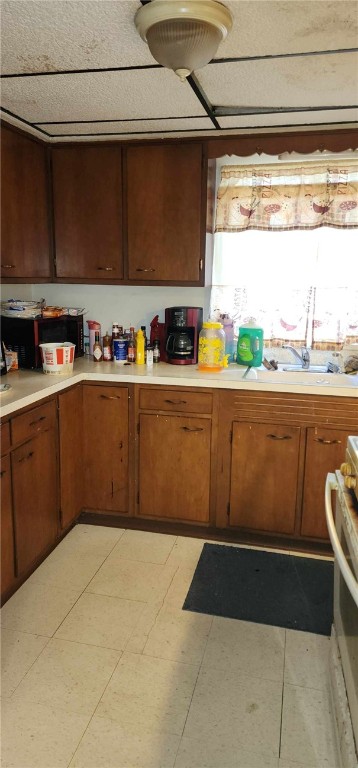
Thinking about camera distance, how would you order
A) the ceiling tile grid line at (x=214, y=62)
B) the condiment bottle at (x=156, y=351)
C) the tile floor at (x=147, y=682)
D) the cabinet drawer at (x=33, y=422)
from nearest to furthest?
the tile floor at (x=147, y=682), the ceiling tile grid line at (x=214, y=62), the cabinet drawer at (x=33, y=422), the condiment bottle at (x=156, y=351)

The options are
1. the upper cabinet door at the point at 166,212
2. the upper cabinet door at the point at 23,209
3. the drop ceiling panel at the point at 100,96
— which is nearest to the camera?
the drop ceiling panel at the point at 100,96

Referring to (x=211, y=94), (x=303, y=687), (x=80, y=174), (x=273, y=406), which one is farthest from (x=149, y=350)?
(x=303, y=687)

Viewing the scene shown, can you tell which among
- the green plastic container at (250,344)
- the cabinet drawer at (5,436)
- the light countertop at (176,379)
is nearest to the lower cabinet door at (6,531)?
the cabinet drawer at (5,436)

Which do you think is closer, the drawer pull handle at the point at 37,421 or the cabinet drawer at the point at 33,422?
the cabinet drawer at the point at 33,422

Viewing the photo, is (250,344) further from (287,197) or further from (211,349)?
(287,197)

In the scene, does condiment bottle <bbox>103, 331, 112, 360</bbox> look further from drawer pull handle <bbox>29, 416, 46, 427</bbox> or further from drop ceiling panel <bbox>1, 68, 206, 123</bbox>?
drop ceiling panel <bbox>1, 68, 206, 123</bbox>

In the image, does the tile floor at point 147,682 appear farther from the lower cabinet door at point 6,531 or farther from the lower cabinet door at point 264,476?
the lower cabinet door at point 264,476

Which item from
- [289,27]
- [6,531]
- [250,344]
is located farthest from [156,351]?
[289,27]

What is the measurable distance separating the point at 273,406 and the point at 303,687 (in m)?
1.24

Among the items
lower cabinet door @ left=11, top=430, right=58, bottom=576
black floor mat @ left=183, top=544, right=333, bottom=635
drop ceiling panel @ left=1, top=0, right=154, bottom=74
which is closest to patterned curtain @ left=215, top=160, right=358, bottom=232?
drop ceiling panel @ left=1, top=0, right=154, bottom=74

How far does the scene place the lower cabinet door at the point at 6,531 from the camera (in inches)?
83.7

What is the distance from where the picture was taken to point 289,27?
1.56 meters

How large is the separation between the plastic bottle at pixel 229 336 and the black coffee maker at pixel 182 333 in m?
0.21

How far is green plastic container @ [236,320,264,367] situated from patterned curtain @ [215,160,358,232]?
605 mm
